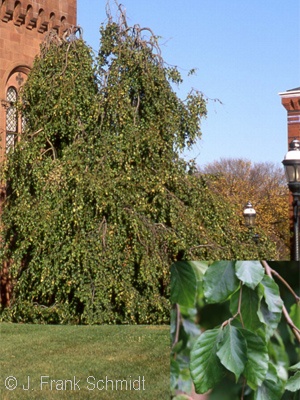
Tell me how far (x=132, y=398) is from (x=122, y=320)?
21.0 feet

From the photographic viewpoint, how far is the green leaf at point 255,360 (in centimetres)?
218

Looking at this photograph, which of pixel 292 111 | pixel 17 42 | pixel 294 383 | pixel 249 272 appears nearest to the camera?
pixel 294 383

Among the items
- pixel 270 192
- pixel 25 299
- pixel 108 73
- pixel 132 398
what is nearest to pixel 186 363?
pixel 132 398

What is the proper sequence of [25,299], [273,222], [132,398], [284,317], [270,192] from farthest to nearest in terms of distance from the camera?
[270,192], [273,222], [25,299], [132,398], [284,317]

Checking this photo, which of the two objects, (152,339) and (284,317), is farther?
(152,339)

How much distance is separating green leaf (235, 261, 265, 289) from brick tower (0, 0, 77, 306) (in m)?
14.5

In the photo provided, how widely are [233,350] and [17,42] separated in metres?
16.2

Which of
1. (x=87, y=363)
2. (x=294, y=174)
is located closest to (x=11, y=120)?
(x=294, y=174)

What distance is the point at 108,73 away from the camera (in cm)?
1588

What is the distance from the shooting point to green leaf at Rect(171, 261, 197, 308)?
221 centimetres

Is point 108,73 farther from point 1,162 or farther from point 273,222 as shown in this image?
point 273,222

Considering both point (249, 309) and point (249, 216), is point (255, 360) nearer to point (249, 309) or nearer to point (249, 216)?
point (249, 309)

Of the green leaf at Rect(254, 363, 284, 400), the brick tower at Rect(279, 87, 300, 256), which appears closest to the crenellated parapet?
the brick tower at Rect(279, 87, 300, 256)

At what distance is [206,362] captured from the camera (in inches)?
86.3
